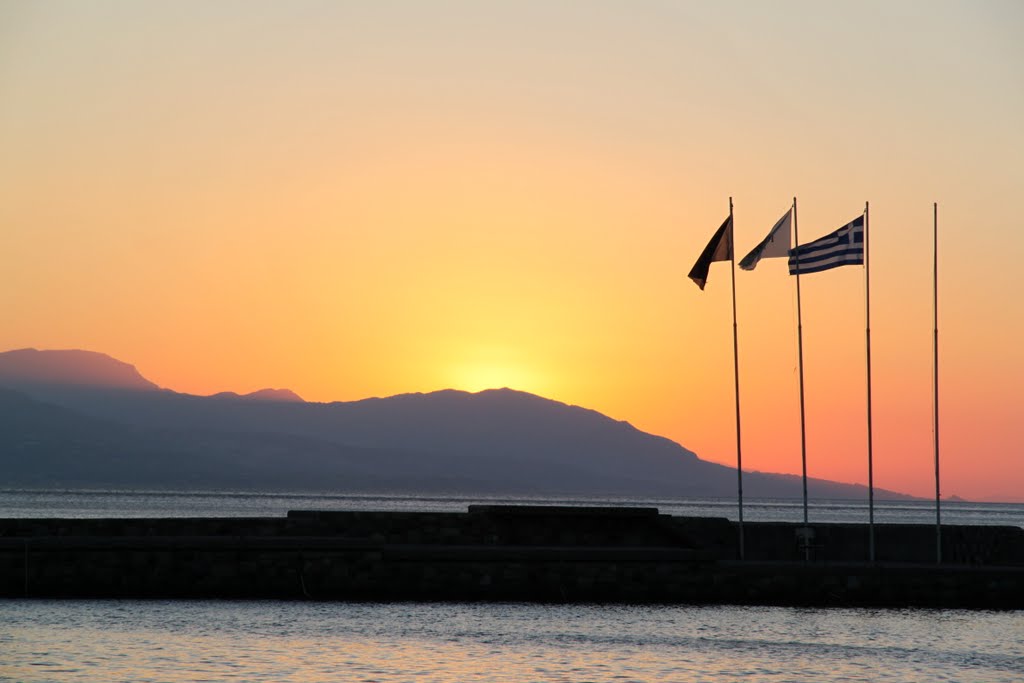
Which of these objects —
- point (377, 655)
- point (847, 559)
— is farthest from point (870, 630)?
point (377, 655)

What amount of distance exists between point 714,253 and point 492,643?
44.2ft

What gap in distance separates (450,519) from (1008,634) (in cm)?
1569

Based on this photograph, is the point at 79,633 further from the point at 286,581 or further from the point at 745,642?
the point at 745,642

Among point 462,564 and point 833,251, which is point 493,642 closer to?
point 462,564

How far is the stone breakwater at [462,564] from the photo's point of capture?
3647cm

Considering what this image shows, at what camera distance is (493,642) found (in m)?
31.7

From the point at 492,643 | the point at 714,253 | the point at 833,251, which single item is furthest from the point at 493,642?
the point at 833,251

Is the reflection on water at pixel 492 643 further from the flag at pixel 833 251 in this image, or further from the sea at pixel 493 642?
the flag at pixel 833 251

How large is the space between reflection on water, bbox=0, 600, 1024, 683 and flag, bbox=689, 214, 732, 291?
30.3 feet

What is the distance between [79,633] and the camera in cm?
3031

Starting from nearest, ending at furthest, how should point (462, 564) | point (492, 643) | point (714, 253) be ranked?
point (492, 643), point (462, 564), point (714, 253)

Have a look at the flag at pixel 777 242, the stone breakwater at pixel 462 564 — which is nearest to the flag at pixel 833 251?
the flag at pixel 777 242

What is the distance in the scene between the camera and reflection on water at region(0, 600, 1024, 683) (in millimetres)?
27594

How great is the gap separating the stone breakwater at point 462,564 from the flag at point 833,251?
8.36 m
